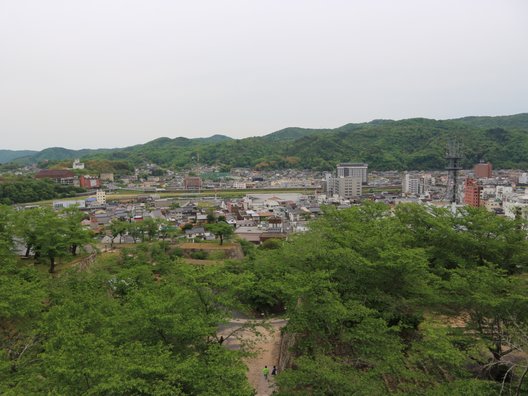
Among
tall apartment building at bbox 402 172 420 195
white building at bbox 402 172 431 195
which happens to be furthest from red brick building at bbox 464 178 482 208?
tall apartment building at bbox 402 172 420 195

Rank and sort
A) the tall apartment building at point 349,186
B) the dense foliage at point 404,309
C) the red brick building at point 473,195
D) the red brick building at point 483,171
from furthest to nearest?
the red brick building at point 483,171
the tall apartment building at point 349,186
the red brick building at point 473,195
the dense foliage at point 404,309

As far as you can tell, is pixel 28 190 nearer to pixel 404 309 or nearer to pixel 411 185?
pixel 404 309

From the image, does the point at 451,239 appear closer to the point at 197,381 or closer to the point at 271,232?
the point at 197,381

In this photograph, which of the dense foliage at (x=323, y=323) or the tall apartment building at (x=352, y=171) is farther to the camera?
the tall apartment building at (x=352, y=171)

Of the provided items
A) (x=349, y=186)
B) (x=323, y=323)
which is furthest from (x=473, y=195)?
(x=323, y=323)

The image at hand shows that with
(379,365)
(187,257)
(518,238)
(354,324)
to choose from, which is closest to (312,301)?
(354,324)

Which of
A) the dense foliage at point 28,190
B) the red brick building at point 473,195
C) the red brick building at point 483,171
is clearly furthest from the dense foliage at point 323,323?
the red brick building at point 483,171

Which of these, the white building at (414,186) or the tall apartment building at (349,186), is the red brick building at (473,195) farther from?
the tall apartment building at (349,186)

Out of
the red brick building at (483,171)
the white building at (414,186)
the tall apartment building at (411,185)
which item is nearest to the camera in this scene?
the white building at (414,186)
